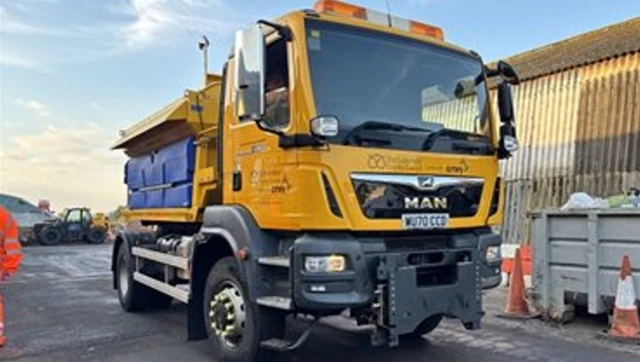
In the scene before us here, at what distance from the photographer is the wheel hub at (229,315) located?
524 cm

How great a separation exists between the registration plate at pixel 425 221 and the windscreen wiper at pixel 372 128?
2.24 ft

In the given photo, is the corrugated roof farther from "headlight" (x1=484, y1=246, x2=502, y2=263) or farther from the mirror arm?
the mirror arm

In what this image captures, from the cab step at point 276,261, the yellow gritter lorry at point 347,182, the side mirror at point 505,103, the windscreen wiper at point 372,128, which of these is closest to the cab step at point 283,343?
the yellow gritter lorry at point 347,182

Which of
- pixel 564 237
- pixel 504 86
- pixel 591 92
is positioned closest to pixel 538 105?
pixel 591 92

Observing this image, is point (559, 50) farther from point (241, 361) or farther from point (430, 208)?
point (241, 361)

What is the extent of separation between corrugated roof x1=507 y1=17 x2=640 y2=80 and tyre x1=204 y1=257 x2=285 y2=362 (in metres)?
8.81

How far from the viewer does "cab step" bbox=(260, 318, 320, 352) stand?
4817 millimetres

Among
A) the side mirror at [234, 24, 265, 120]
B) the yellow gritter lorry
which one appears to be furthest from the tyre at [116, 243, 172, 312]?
the side mirror at [234, 24, 265, 120]

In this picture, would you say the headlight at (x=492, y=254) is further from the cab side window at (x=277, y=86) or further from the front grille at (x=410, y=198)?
the cab side window at (x=277, y=86)

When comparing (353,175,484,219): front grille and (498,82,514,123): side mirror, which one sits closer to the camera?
(353,175,484,219): front grille

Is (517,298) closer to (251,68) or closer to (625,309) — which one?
(625,309)

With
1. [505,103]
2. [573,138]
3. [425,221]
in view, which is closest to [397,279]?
[425,221]

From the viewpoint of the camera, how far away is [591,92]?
1145 centimetres

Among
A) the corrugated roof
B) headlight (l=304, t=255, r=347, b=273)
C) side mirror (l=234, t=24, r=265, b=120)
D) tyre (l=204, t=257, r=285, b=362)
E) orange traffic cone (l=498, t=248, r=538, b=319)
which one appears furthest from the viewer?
the corrugated roof
